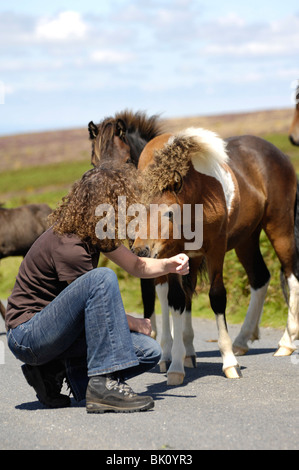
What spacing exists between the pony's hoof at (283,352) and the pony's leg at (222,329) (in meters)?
1.17

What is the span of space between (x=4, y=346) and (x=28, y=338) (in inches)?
140

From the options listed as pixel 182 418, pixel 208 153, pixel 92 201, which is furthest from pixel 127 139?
pixel 182 418

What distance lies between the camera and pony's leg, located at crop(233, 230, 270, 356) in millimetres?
7840

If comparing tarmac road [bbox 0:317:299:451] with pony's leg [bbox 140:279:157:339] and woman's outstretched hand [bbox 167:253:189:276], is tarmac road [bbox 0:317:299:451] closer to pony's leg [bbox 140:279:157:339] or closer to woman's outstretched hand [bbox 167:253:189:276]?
woman's outstretched hand [bbox 167:253:189:276]

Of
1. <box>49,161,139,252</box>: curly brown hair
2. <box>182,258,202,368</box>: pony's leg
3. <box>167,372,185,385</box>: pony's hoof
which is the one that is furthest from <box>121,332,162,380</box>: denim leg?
<box>182,258,202,368</box>: pony's leg

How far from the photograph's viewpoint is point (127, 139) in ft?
26.8

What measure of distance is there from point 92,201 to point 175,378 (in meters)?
1.85

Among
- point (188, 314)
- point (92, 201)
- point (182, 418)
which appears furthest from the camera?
point (188, 314)

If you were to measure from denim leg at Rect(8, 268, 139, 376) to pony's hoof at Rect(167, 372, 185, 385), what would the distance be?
1.18 m

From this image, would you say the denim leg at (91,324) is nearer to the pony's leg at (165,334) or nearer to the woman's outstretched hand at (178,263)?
the woman's outstretched hand at (178,263)

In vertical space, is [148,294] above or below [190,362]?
above

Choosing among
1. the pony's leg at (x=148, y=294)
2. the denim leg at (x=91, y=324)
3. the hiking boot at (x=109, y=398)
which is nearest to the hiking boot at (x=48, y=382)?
the denim leg at (x=91, y=324)

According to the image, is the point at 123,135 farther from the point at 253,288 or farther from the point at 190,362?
the point at 190,362

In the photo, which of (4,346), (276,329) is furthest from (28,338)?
(276,329)
